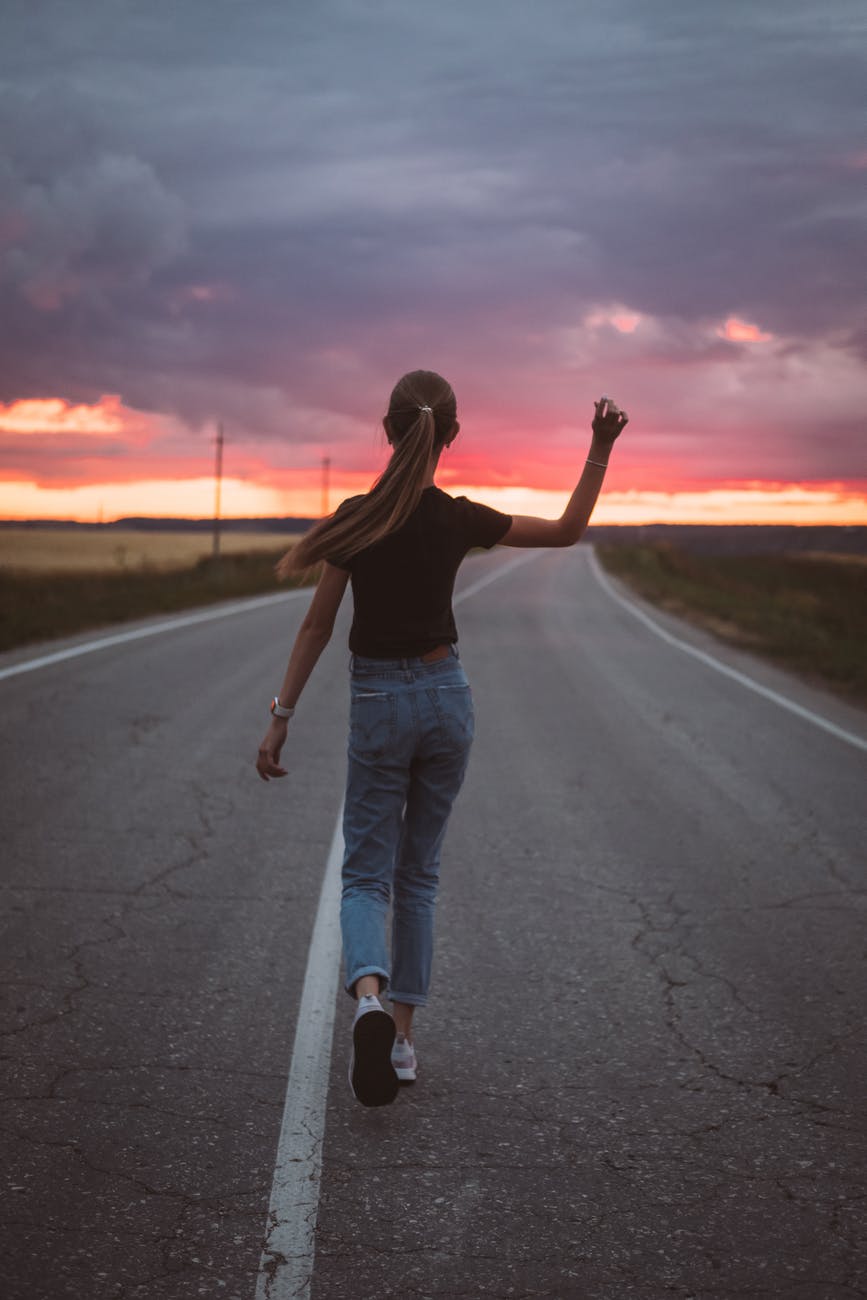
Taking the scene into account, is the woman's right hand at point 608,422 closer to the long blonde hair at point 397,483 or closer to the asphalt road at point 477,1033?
the long blonde hair at point 397,483

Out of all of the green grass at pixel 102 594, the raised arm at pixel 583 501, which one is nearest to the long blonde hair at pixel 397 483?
the raised arm at pixel 583 501

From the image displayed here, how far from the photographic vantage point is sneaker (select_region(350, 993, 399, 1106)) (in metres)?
3.43

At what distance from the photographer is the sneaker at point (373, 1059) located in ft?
11.2

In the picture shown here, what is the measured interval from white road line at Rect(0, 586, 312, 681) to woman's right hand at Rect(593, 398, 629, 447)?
9608 mm

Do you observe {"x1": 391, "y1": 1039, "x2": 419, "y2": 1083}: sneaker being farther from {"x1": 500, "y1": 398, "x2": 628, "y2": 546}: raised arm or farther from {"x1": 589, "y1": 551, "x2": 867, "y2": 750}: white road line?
{"x1": 589, "y1": 551, "x2": 867, "y2": 750}: white road line

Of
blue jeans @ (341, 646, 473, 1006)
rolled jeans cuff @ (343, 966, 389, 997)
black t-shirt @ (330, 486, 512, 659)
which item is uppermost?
black t-shirt @ (330, 486, 512, 659)

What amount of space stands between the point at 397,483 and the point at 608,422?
70 cm

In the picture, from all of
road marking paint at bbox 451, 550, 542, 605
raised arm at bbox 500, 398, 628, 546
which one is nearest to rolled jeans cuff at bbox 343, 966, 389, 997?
raised arm at bbox 500, 398, 628, 546

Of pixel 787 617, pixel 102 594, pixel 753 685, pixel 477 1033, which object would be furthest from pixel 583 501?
pixel 787 617

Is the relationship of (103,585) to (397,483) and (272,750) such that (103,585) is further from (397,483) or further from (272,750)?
(397,483)

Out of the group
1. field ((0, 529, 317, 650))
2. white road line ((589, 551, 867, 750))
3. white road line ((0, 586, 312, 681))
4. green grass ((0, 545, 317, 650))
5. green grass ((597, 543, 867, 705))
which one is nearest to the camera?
white road line ((589, 551, 867, 750))

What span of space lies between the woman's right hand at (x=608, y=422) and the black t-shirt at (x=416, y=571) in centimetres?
40

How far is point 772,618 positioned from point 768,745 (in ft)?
47.9

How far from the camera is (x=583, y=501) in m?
3.79
